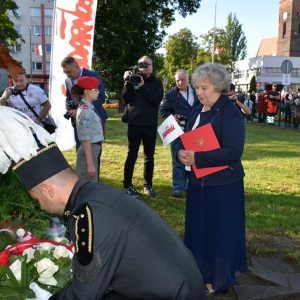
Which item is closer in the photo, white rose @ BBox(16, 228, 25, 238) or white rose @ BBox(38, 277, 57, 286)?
white rose @ BBox(38, 277, 57, 286)

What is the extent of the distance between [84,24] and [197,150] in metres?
5.50

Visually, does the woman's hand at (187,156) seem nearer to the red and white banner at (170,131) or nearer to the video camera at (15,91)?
the red and white banner at (170,131)

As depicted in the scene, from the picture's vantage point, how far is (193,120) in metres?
3.93

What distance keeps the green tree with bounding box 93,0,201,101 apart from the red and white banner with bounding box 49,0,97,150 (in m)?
16.9

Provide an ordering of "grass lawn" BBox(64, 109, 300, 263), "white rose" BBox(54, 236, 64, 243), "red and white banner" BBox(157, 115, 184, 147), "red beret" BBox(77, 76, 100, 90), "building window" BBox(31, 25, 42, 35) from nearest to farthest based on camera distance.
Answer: "white rose" BBox(54, 236, 64, 243), "red and white banner" BBox(157, 115, 184, 147), "red beret" BBox(77, 76, 100, 90), "grass lawn" BBox(64, 109, 300, 263), "building window" BBox(31, 25, 42, 35)

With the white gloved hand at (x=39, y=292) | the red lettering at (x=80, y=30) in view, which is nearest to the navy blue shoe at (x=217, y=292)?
the white gloved hand at (x=39, y=292)

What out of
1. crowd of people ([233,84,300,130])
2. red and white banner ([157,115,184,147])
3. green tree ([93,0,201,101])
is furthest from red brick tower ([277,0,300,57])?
red and white banner ([157,115,184,147])

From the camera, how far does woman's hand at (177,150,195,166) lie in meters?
3.74

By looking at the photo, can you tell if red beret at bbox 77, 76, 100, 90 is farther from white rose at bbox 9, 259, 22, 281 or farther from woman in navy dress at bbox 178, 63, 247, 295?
white rose at bbox 9, 259, 22, 281

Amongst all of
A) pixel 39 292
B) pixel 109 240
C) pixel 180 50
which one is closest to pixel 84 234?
pixel 109 240

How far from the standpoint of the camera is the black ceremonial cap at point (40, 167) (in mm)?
1883

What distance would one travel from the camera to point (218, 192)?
3695mm

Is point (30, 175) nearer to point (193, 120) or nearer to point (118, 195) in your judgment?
point (118, 195)

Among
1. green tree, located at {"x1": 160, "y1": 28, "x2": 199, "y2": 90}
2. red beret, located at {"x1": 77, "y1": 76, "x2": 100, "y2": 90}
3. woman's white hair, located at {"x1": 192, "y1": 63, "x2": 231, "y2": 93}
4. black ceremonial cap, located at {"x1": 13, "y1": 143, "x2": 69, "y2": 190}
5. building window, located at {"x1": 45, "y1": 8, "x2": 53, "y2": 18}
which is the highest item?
building window, located at {"x1": 45, "y1": 8, "x2": 53, "y2": 18}
